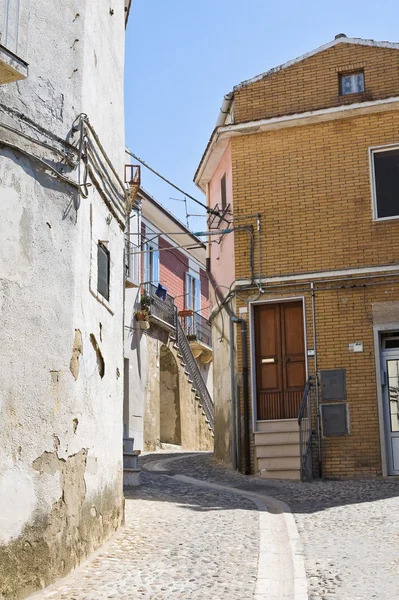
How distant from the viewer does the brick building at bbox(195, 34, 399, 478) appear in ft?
48.8

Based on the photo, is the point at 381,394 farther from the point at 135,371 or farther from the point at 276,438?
the point at 135,371

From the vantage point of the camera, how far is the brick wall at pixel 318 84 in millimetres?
15961

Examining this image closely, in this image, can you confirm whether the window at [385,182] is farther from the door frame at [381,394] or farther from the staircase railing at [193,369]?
the staircase railing at [193,369]

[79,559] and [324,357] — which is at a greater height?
[324,357]

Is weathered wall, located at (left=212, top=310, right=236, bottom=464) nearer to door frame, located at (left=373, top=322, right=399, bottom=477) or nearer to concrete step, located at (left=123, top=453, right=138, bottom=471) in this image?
door frame, located at (left=373, top=322, right=399, bottom=477)

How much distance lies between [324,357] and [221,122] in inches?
218

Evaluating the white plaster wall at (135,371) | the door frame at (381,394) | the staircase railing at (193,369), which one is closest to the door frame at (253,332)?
the door frame at (381,394)

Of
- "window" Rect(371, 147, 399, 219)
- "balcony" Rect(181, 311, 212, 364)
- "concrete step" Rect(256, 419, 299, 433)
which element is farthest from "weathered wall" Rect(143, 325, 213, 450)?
"window" Rect(371, 147, 399, 219)

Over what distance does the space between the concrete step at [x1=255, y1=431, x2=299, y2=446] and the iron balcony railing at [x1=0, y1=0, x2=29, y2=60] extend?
9551 mm

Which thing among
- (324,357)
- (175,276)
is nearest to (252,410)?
(324,357)

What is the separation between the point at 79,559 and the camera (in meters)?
7.23

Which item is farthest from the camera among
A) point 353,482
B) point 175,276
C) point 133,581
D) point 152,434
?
point 175,276

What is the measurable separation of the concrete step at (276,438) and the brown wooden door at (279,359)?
27.4 inches

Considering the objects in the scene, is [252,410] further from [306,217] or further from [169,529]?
[169,529]
